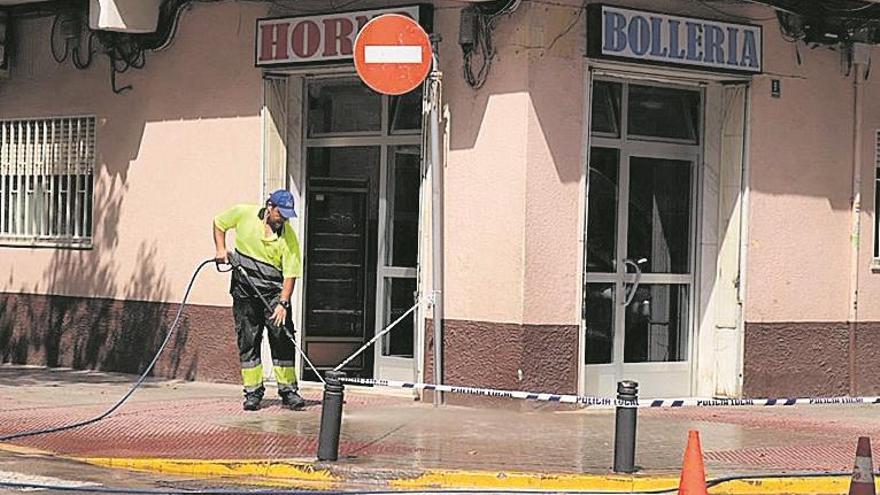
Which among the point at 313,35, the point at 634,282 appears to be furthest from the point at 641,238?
the point at 313,35

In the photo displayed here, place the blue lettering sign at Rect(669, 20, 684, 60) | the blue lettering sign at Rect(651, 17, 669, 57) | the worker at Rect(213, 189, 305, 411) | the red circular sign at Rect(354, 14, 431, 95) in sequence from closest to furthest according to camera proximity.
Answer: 1. the red circular sign at Rect(354, 14, 431, 95)
2. the worker at Rect(213, 189, 305, 411)
3. the blue lettering sign at Rect(651, 17, 669, 57)
4. the blue lettering sign at Rect(669, 20, 684, 60)

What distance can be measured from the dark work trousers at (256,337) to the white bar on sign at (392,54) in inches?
86.9

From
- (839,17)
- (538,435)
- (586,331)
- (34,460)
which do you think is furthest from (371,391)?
(839,17)

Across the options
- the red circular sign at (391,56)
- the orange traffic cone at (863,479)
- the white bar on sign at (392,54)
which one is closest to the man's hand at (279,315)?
the red circular sign at (391,56)

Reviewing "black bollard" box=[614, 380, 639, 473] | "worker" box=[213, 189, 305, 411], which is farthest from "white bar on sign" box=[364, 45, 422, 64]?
"black bollard" box=[614, 380, 639, 473]

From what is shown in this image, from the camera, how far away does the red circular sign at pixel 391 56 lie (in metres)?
13.0

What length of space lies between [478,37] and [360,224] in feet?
9.10

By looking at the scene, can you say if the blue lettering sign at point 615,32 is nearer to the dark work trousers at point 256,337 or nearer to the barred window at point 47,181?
the dark work trousers at point 256,337

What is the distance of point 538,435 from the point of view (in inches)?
503

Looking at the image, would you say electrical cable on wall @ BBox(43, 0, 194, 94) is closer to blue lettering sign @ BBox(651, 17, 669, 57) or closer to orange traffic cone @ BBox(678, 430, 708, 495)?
blue lettering sign @ BBox(651, 17, 669, 57)

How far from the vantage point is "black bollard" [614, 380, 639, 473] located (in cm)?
1059

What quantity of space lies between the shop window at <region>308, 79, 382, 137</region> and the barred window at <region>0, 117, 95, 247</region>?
3.00m

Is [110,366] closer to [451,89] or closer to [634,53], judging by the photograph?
[451,89]

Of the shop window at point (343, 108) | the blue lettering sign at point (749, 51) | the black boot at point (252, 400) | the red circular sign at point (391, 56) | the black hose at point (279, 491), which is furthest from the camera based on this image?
the shop window at point (343, 108)
